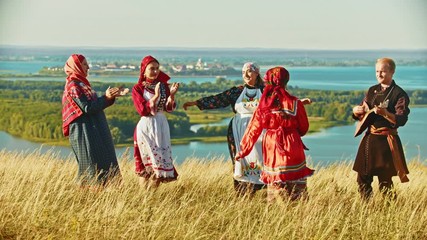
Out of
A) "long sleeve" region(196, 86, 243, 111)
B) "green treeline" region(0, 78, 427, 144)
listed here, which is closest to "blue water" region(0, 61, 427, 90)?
"green treeline" region(0, 78, 427, 144)

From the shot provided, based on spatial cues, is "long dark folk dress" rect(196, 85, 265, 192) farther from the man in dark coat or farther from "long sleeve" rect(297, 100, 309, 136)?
the man in dark coat

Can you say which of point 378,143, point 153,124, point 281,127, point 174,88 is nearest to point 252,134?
point 281,127

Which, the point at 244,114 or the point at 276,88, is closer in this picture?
the point at 276,88

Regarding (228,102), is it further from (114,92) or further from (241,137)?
→ (114,92)

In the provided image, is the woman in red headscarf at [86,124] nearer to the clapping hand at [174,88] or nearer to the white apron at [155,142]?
the white apron at [155,142]

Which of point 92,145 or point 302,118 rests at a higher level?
point 302,118

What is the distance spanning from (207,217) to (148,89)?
1721 millimetres

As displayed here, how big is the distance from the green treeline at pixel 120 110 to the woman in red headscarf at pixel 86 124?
25.8 m

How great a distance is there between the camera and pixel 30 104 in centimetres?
5703

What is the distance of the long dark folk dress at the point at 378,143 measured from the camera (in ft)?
27.2

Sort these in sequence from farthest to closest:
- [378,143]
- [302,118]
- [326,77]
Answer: [326,77] → [378,143] → [302,118]

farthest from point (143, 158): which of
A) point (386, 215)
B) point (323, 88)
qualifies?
point (323, 88)

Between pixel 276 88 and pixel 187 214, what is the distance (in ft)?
4.94

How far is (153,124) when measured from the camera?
8.70m
